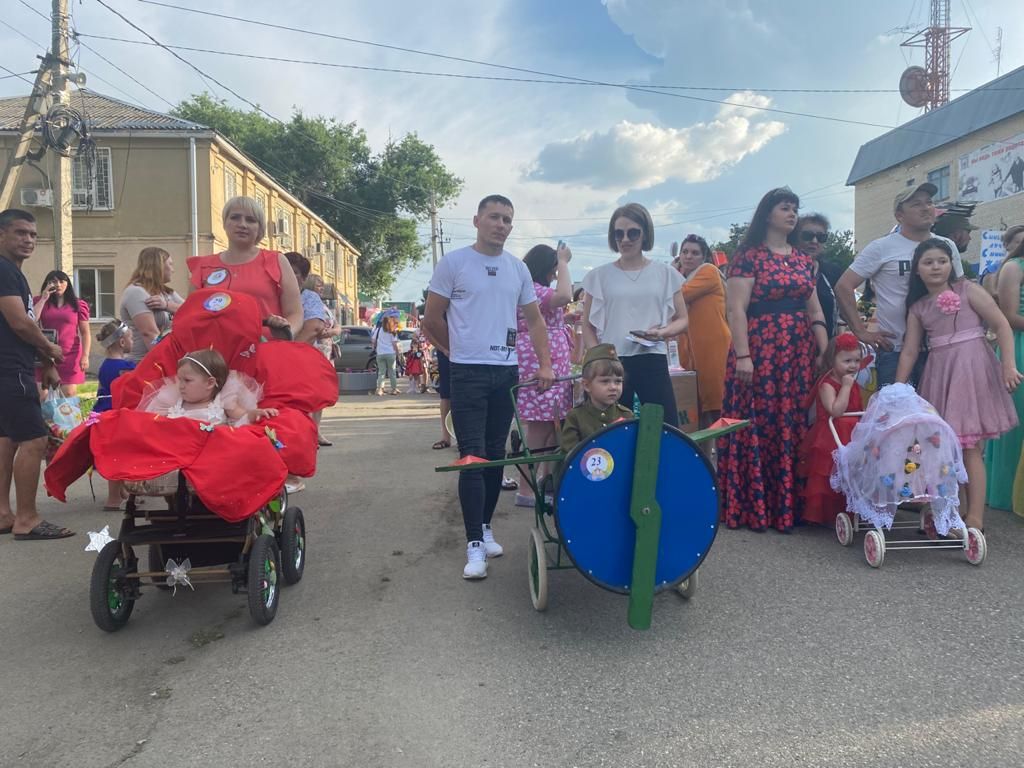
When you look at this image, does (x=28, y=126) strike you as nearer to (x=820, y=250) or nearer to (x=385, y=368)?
(x=385, y=368)

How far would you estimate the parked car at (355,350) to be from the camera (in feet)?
74.0

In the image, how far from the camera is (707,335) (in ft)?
18.9

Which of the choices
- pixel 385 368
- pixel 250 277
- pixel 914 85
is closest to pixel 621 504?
pixel 250 277

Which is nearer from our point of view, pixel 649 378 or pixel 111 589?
pixel 111 589

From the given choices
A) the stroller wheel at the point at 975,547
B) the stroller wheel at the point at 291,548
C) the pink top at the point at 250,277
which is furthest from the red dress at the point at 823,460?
the pink top at the point at 250,277

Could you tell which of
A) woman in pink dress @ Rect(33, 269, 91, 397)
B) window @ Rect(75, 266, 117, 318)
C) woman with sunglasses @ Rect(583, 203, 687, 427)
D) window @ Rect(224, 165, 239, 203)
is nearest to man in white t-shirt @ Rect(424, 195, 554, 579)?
woman with sunglasses @ Rect(583, 203, 687, 427)

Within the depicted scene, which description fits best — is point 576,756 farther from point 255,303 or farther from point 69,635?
point 255,303

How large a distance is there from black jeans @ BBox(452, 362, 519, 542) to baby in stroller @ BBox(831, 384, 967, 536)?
2085 mm

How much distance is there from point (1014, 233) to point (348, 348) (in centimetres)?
1981

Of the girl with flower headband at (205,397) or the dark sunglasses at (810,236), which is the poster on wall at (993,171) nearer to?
the dark sunglasses at (810,236)

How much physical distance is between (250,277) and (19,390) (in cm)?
183

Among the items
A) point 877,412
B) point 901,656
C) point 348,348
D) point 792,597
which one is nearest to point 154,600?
point 792,597

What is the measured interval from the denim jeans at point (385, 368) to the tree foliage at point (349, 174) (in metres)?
28.5

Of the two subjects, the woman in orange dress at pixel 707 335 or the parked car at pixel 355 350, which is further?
the parked car at pixel 355 350
